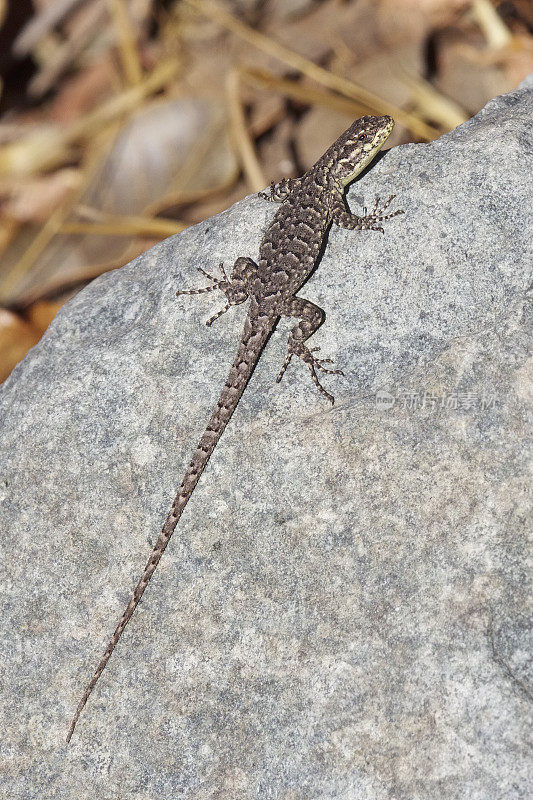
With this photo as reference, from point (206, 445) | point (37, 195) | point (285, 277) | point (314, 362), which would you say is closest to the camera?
point (206, 445)

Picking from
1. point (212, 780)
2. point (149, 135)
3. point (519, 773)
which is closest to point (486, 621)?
point (519, 773)

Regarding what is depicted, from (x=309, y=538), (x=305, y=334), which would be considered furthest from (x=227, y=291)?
(x=309, y=538)

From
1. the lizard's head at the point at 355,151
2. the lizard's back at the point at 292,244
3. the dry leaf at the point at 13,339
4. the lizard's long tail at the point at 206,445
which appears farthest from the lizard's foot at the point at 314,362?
the dry leaf at the point at 13,339

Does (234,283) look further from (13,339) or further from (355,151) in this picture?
(13,339)

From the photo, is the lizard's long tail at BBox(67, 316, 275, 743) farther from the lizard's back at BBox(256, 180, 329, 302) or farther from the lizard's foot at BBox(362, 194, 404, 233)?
the lizard's foot at BBox(362, 194, 404, 233)

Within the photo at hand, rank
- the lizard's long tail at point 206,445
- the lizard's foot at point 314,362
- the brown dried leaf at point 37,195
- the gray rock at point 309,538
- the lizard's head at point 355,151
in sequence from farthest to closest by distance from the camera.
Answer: the brown dried leaf at point 37,195 → the lizard's head at point 355,151 → the lizard's foot at point 314,362 → the lizard's long tail at point 206,445 → the gray rock at point 309,538

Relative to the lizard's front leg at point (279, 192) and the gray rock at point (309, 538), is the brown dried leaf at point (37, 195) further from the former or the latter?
the gray rock at point (309, 538)
